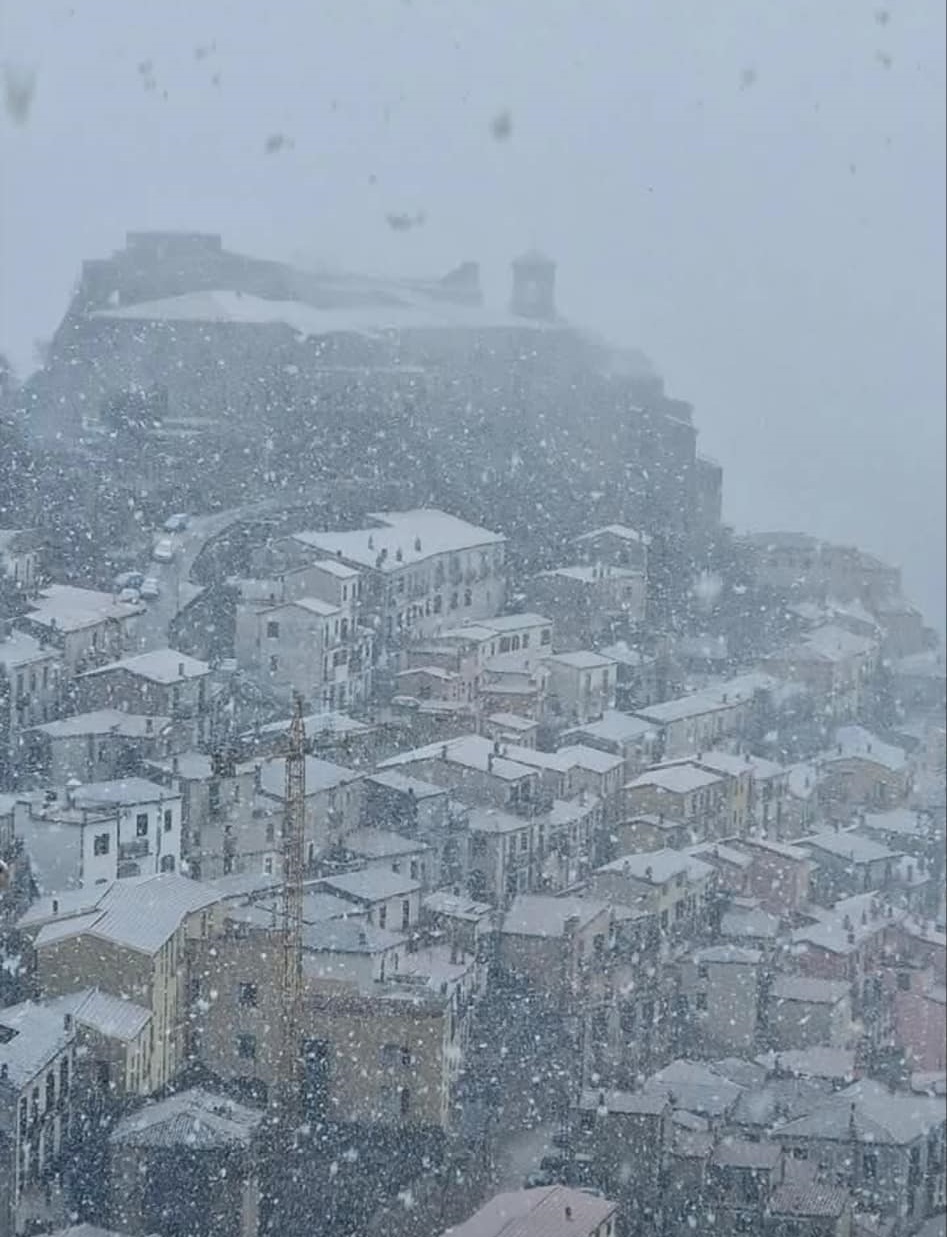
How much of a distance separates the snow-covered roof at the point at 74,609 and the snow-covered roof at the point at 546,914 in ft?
6.23

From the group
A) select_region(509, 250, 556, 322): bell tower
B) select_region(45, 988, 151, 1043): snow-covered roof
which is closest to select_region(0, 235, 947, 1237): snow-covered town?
select_region(45, 988, 151, 1043): snow-covered roof

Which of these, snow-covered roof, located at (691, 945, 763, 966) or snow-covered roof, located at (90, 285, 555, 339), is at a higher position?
snow-covered roof, located at (90, 285, 555, 339)

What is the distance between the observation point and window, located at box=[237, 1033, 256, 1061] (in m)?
5.24

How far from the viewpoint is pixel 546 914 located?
6.38 metres

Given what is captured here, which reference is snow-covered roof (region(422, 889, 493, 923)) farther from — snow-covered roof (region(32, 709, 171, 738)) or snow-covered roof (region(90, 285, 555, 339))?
snow-covered roof (region(90, 285, 555, 339))

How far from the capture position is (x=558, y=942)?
6195 millimetres

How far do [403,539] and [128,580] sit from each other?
154 cm

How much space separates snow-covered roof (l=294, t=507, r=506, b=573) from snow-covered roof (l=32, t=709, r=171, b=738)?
1928 mm

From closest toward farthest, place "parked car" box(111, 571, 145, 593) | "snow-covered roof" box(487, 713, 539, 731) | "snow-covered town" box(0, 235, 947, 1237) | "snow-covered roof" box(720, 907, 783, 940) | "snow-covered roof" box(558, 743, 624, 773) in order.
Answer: "snow-covered town" box(0, 235, 947, 1237) → "snow-covered roof" box(720, 907, 783, 940) → "snow-covered roof" box(558, 743, 624, 773) → "parked car" box(111, 571, 145, 593) → "snow-covered roof" box(487, 713, 539, 731)

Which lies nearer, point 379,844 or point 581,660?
point 379,844

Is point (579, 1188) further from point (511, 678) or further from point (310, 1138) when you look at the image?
point (511, 678)

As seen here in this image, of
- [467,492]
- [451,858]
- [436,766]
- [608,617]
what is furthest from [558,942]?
[467,492]

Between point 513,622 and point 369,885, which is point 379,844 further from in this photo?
point 513,622

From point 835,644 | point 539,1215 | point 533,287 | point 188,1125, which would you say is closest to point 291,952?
point 188,1125
